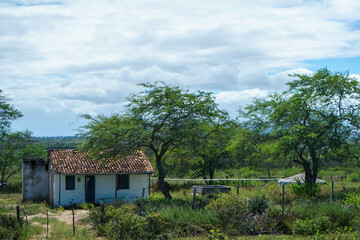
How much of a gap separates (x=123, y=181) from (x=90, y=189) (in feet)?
7.46

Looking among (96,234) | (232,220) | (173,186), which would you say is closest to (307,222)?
(232,220)

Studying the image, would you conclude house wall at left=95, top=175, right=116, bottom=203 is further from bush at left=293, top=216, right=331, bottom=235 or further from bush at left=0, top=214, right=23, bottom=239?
bush at left=293, top=216, right=331, bottom=235

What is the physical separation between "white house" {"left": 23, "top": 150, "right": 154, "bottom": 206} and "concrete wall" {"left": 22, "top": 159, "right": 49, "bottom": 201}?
1.42m

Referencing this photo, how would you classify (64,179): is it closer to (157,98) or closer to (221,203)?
(157,98)

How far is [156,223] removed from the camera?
13609 mm

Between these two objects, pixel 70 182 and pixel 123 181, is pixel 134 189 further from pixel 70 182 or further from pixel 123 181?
pixel 70 182

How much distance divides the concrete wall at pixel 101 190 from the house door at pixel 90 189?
0.65 ft

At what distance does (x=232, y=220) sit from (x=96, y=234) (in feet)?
16.3

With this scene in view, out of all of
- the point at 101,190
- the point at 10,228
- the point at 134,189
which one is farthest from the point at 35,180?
the point at 10,228

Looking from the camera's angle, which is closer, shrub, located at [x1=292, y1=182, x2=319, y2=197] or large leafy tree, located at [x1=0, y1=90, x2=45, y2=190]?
shrub, located at [x1=292, y1=182, x2=319, y2=197]

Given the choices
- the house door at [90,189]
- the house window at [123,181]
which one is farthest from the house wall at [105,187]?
the house window at [123,181]

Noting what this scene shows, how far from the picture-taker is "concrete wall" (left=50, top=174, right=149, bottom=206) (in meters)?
26.2

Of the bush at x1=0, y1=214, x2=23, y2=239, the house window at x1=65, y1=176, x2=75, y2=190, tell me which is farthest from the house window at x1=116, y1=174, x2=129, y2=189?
the bush at x1=0, y1=214, x2=23, y2=239

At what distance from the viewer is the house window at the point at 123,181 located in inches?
1080
